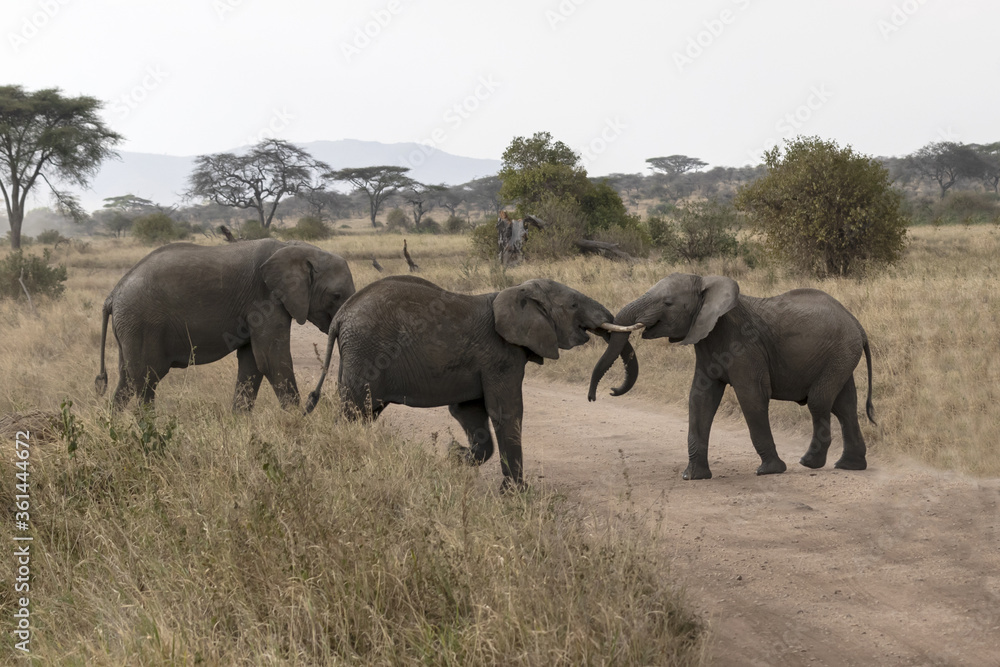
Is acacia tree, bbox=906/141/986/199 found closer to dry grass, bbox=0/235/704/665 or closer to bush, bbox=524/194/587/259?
bush, bbox=524/194/587/259

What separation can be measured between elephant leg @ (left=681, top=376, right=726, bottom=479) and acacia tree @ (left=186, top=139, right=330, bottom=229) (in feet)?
156

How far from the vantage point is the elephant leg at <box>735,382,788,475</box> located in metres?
6.36

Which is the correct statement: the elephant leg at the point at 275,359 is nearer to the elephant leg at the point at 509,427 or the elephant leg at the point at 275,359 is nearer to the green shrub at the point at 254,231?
the elephant leg at the point at 509,427

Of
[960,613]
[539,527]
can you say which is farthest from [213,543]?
[960,613]

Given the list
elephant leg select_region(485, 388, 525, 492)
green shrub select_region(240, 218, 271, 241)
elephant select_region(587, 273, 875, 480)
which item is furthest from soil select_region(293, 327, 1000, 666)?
green shrub select_region(240, 218, 271, 241)

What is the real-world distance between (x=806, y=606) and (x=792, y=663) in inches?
23.7

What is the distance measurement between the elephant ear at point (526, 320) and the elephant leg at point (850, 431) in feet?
8.40

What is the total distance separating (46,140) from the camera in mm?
33031

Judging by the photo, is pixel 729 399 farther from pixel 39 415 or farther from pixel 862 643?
pixel 39 415

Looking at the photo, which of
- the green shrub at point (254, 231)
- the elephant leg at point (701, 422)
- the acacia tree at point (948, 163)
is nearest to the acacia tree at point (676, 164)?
the acacia tree at point (948, 163)

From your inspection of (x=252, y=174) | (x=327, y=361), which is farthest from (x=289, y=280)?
(x=252, y=174)

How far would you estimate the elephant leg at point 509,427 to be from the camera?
5.79 meters

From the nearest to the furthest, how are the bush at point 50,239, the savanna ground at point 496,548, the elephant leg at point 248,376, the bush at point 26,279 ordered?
the savanna ground at point 496,548 → the elephant leg at point 248,376 → the bush at point 26,279 → the bush at point 50,239

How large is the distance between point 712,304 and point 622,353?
2.60 feet
